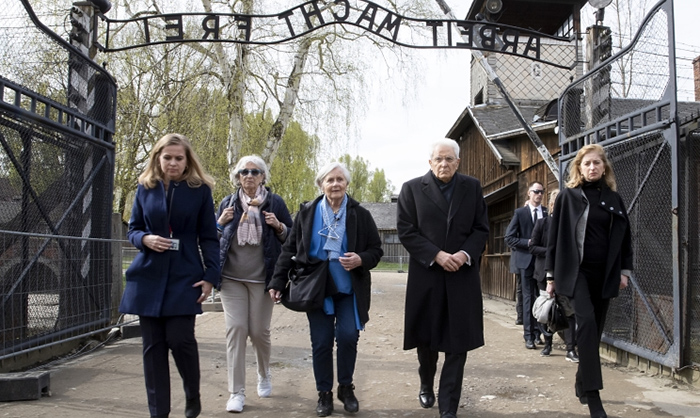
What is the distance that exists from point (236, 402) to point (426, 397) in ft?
4.78

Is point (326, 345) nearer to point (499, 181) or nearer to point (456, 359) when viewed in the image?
point (456, 359)

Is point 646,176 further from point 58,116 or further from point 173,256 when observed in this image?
point 58,116

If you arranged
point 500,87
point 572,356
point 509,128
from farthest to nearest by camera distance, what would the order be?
point 509,128 → point 500,87 → point 572,356

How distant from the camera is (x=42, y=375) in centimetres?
511

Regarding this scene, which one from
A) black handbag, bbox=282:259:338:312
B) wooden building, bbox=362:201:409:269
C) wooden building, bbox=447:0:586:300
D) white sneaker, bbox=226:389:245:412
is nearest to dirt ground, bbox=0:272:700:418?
white sneaker, bbox=226:389:245:412

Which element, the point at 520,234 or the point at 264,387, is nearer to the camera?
the point at 264,387

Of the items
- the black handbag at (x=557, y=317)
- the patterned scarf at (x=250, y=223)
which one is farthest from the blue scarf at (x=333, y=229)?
the black handbag at (x=557, y=317)

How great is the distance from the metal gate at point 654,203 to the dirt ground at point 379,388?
0.43 meters

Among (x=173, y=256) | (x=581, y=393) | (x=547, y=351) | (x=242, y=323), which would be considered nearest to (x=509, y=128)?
(x=547, y=351)

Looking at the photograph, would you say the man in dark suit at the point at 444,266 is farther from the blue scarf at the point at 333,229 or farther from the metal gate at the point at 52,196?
the metal gate at the point at 52,196

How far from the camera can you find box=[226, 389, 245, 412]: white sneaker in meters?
4.79

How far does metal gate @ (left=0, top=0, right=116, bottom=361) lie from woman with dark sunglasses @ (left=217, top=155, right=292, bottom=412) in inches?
74.3

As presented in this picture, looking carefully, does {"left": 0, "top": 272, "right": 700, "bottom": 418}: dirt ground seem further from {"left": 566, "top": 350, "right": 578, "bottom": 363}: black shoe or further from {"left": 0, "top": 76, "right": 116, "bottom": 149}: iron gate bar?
{"left": 0, "top": 76, "right": 116, "bottom": 149}: iron gate bar

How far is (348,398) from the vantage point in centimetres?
477
